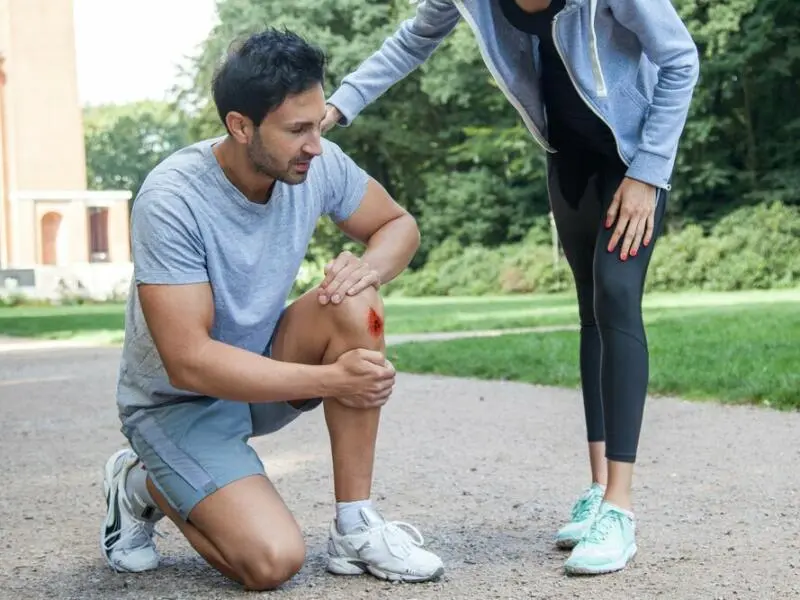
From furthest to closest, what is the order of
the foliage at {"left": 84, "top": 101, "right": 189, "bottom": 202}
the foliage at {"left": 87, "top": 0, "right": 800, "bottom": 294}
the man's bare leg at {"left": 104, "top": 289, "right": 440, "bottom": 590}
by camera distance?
1. the foliage at {"left": 84, "top": 101, "right": 189, "bottom": 202}
2. the foliage at {"left": 87, "top": 0, "right": 800, "bottom": 294}
3. the man's bare leg at {"left": 104, "top": 289, "right": 440, "bottom": 590}

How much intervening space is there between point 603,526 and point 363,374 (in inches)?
28.7

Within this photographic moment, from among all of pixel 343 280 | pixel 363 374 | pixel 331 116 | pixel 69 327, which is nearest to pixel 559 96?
pixel 331 116

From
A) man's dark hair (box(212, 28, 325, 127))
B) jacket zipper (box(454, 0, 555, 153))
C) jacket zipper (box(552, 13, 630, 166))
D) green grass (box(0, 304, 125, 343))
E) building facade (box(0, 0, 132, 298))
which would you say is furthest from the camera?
building facade (box(0, 0, 132, 298))

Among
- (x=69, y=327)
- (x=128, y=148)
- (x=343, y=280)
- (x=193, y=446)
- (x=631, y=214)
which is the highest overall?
(x=631, y=214)

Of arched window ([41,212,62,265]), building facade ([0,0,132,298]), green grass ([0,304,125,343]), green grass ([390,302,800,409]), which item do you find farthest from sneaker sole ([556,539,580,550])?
arched window ([41,212,62,265])

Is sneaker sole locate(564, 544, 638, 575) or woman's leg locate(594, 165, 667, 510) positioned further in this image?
woman's leg locate(594, 165, 667, 510)

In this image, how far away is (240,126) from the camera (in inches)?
119

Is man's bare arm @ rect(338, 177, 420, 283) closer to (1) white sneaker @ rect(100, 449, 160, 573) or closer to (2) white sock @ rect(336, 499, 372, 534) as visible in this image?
(2) white sock @ rect(336, 499, 372, 534)

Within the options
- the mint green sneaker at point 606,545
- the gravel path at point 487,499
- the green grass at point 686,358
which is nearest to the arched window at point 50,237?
the green grass at point 686,358

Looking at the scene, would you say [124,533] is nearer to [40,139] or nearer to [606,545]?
[606,545]

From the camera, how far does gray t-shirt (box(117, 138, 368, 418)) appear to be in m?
3.02

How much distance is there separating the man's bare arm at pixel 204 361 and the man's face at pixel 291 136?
358 millimetres

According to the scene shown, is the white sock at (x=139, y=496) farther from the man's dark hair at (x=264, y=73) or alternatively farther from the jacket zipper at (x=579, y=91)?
the jacket zipper at (x=579, y=91)

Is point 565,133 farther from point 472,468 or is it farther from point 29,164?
point 29,164
